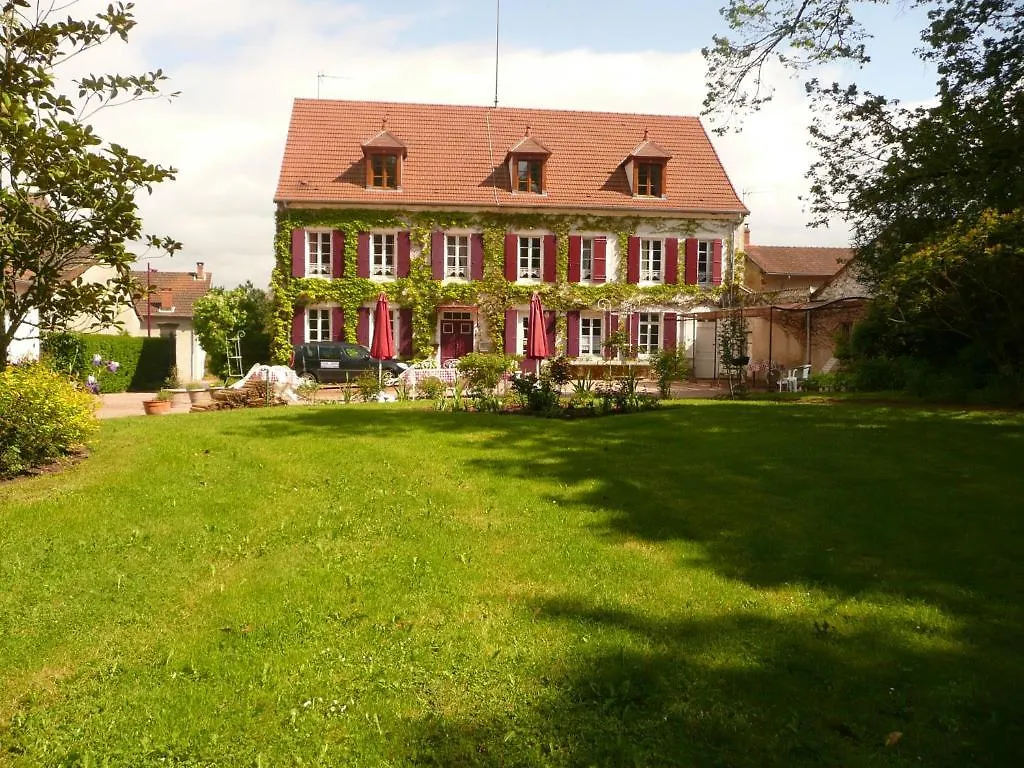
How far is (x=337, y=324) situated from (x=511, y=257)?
237 inches

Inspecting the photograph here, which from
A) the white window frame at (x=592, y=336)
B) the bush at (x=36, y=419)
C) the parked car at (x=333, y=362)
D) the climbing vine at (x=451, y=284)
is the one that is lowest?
the bush at (x=36, y=419)

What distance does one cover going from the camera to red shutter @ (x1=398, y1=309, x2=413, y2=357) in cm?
2491

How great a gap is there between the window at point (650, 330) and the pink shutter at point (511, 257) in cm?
459

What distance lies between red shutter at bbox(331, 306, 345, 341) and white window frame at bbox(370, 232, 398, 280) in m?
1.59

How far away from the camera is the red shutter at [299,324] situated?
2448cm

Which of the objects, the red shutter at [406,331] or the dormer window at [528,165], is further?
the dormer window at [528,165]

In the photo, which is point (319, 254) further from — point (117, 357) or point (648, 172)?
point (648, 172)

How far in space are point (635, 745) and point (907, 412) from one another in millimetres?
10121

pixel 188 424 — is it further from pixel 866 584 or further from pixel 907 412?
pixel 907 412

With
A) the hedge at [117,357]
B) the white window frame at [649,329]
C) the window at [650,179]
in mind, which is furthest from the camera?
the window at [650,179]

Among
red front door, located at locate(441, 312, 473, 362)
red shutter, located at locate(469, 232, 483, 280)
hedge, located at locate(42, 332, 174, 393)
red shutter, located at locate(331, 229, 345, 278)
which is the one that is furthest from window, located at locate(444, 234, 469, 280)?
hedge, located at locate(42, 332, 174, 393)

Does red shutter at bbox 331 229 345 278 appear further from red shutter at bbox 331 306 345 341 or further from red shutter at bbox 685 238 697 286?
red shutter at bbox 685 238 697 286

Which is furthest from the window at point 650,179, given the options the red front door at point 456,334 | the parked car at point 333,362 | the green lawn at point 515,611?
the green lawn at point 515,611

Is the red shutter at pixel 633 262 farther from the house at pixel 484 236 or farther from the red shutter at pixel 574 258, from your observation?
the red shutter at pixel 574 258
